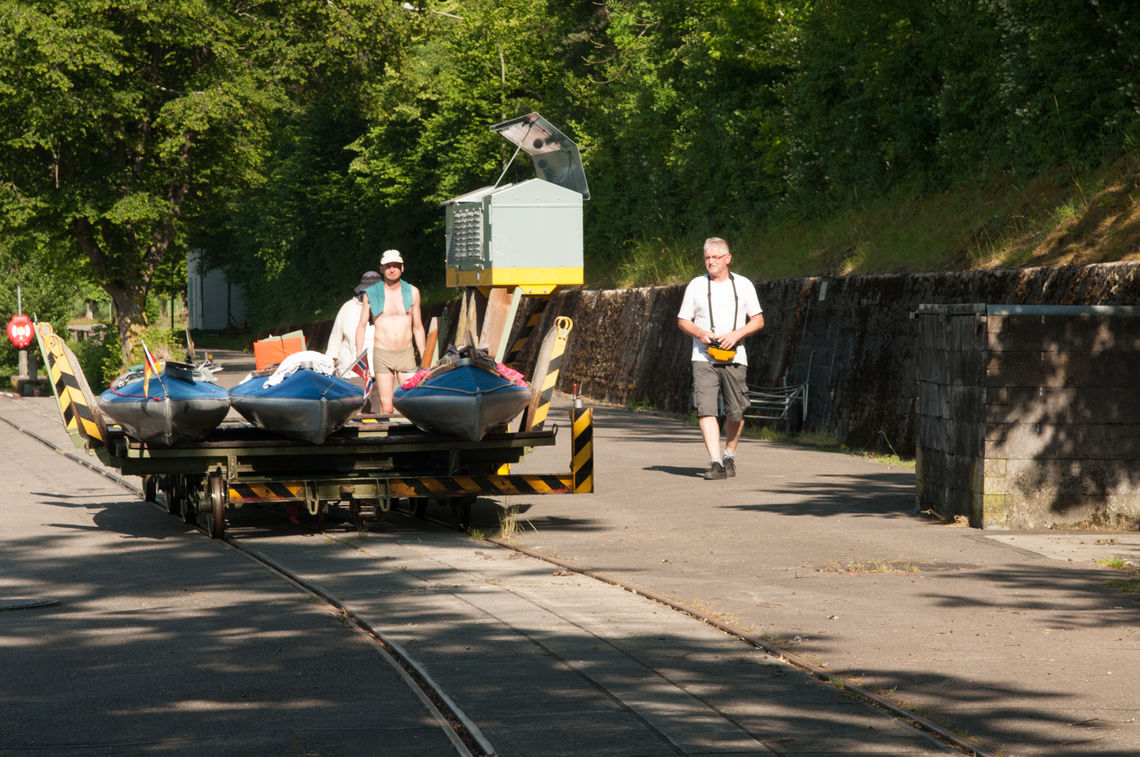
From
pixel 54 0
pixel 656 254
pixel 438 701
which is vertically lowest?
pixel 438 701

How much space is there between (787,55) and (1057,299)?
1528 centimetres

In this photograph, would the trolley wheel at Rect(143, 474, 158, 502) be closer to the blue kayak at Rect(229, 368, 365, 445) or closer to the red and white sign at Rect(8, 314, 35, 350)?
the blue kayak at Rect(229, 368, 365, 445)

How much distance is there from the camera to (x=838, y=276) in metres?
20.8

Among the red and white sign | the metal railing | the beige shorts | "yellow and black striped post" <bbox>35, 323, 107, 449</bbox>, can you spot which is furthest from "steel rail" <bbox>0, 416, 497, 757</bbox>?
the red and white sign

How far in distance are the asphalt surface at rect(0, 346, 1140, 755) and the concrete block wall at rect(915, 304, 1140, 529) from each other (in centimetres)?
25

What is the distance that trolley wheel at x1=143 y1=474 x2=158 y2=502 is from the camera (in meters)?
13.7

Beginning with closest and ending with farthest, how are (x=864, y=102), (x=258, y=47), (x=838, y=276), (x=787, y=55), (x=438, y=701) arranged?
(x=438, y=701) < (x=838, y=276) < (x=864, y=102) < (x=787, y=55) < (x=258, y=47)

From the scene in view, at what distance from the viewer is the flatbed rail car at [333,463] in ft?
35.1

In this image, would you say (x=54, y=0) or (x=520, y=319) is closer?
(x=54, y=0)

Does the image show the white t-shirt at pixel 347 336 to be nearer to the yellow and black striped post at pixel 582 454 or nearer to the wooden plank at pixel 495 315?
the yellow and black striped post at pixel 582 454

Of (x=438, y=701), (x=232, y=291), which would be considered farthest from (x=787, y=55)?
(x=232, y=291)

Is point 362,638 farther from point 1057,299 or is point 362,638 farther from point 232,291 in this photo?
point 232,291

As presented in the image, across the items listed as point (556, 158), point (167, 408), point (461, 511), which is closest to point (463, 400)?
point (461, 511)

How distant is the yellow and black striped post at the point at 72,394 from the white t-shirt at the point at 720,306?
5328 mm
